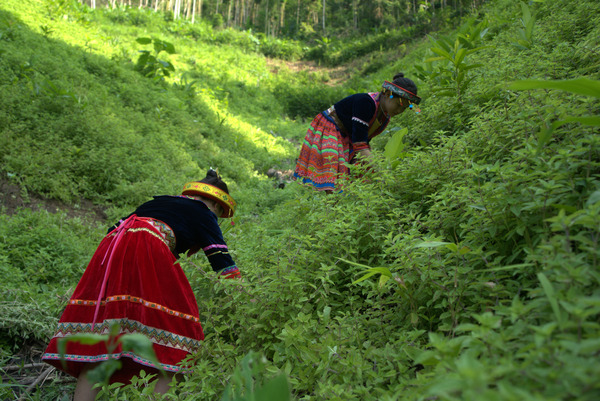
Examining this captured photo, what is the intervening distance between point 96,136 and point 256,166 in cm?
294

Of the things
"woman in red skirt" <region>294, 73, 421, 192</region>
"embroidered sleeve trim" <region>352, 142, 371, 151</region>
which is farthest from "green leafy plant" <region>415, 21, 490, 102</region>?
"embroidered sleeve trim" <region>352, 142, 371, 151</region>

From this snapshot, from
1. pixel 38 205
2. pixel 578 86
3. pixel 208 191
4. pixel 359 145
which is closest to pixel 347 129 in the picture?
pixel 359 145

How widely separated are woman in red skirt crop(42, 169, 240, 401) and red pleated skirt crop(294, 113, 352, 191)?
1.59 m

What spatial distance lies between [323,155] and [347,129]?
1.20 ft

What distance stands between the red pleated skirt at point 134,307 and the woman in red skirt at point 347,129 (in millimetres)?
1798

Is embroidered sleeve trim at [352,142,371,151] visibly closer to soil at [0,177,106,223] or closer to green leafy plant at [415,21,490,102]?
green leafy plant at [415,21,490,102]

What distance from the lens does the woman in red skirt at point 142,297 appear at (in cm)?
201

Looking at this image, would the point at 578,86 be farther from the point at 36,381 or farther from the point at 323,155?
the point at 36,381

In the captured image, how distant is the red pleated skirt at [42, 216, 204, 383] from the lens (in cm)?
202

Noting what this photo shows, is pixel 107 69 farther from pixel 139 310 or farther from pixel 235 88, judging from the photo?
pixel 139 310

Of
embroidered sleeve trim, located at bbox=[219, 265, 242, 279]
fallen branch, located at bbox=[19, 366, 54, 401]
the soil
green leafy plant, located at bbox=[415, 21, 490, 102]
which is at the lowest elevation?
fallen branch, located at bbox=[19, 366, 54, 401]

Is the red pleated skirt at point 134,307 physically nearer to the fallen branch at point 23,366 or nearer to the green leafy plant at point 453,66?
the fallen branch at point 23,366

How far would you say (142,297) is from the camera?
6.81 ft

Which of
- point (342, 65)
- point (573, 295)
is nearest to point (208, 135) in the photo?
point (573, 295)
